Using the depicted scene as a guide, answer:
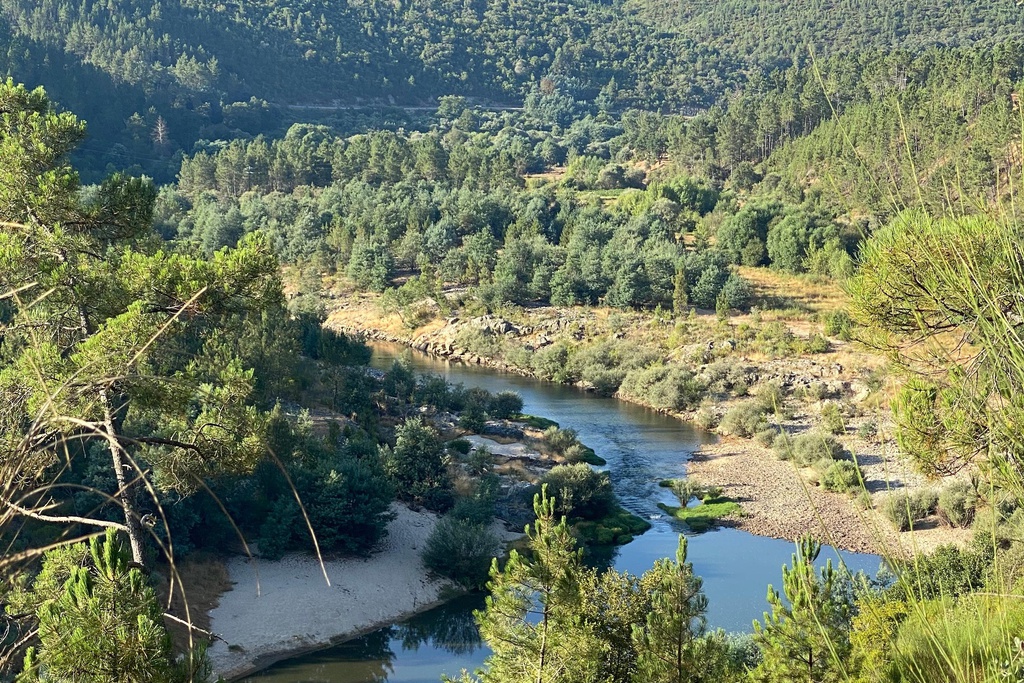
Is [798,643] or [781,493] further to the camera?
[781,493]

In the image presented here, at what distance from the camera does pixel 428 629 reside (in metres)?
16.4

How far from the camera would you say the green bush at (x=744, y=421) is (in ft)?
89.8

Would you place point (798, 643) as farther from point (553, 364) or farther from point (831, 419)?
point (553, 364)

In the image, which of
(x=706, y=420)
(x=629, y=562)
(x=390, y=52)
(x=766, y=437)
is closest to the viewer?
(x=629, y=562)

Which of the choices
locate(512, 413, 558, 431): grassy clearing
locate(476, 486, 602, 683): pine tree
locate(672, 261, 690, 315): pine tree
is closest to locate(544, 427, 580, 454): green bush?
locate(512, 413, 558, 431): grassy clearing

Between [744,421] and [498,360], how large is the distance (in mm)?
10842

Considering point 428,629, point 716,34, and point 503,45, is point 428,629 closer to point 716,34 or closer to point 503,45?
point 503,45

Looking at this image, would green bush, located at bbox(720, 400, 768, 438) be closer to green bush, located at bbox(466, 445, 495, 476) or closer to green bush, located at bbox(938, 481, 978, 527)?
green bush, located at bbox(938, 481, 978, 527)

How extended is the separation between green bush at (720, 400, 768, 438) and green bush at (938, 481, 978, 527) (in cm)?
719

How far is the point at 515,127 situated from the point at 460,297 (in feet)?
162

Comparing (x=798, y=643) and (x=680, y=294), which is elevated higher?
(x=798, y=643)

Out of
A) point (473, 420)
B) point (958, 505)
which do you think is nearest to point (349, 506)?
point (473, 420)

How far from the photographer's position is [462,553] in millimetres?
17781

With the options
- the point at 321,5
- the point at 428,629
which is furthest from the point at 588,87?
the point at 428,629
